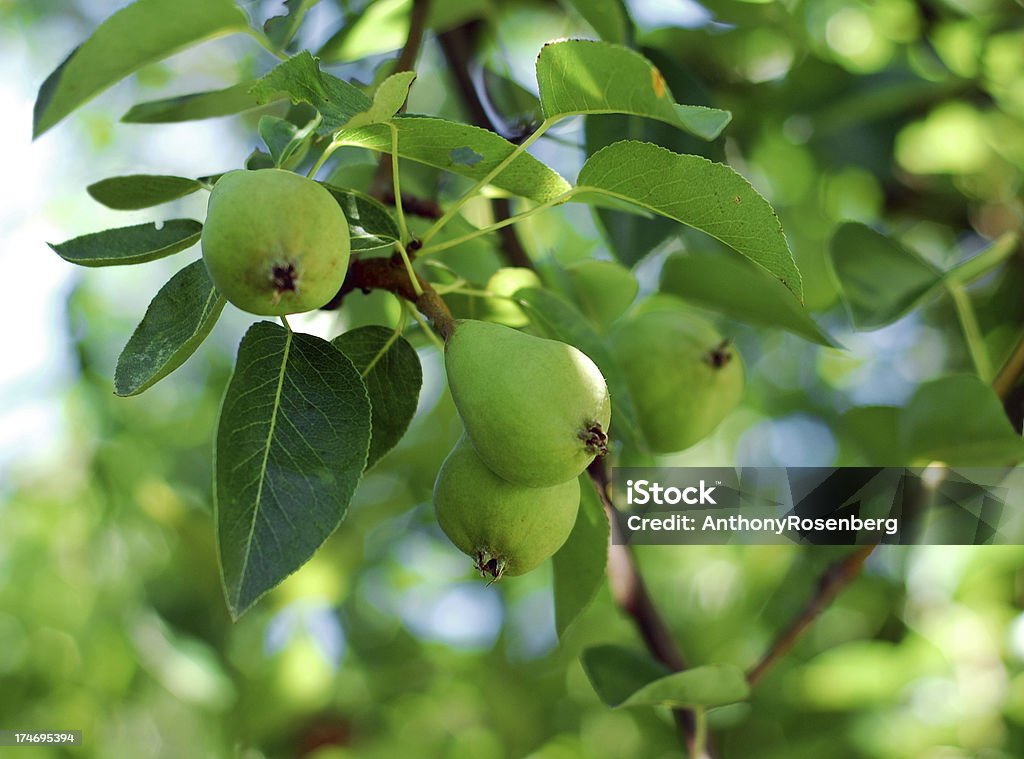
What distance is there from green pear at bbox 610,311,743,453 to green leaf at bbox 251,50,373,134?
1.90ft

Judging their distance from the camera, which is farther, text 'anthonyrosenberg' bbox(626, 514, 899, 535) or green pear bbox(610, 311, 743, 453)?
text 'anthonyrosenberg' bbox(626, 514, 899, 535)

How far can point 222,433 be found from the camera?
28.9 inches

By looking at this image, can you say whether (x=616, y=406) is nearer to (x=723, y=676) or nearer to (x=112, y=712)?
(x=723, y=676)

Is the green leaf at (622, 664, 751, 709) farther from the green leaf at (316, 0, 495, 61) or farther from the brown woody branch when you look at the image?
the green leaf at (316, 0, 495, 61)

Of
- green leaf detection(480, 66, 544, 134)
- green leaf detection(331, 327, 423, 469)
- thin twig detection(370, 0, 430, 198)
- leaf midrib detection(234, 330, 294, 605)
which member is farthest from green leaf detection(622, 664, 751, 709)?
green leaf detection(480, 66, 544, 134)

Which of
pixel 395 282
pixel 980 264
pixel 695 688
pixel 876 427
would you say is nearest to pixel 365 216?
pixel 395 282

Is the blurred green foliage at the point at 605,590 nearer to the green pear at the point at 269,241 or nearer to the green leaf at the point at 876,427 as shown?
the green leaf at the point at 876,427

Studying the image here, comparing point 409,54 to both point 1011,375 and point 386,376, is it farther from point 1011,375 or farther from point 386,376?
point 1011,375

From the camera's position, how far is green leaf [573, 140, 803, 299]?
76 centimetres

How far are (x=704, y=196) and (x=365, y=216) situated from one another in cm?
29

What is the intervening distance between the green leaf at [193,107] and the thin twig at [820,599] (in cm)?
97

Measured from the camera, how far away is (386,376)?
93cm

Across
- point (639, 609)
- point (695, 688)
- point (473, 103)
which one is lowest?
point (695, 688)

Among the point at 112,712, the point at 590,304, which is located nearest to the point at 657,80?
the point at 590,304
